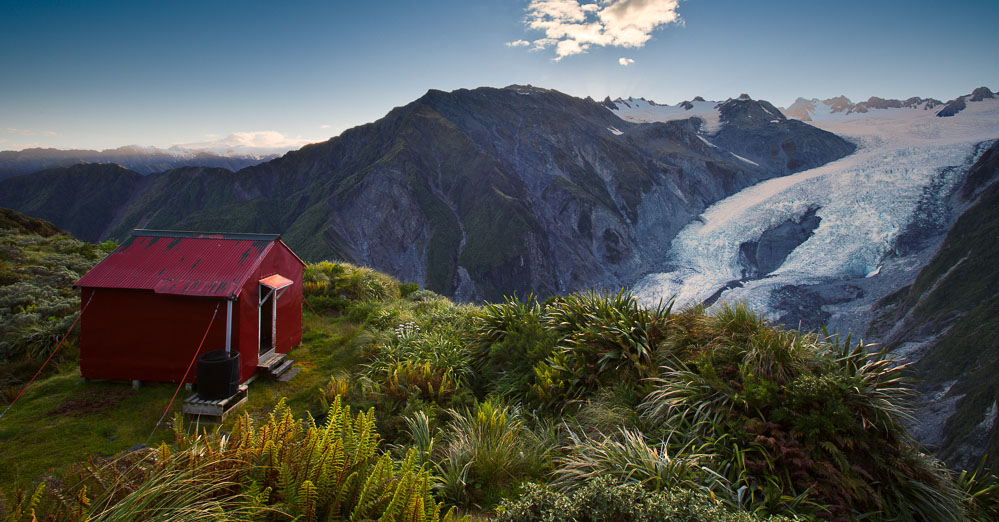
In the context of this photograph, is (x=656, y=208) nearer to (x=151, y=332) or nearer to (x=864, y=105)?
(x=151, y=332)

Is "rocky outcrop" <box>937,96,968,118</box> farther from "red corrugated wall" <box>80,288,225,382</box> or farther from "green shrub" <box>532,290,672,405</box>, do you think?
"red corrugated wall" <box>80,288,225,382</box>

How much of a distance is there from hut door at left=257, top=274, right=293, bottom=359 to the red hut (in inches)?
7.1

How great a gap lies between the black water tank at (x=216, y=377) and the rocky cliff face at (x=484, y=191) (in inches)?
2472

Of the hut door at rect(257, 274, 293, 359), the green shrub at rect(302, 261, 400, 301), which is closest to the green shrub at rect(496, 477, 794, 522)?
the hut door at rect(257, 274, 293, 359)

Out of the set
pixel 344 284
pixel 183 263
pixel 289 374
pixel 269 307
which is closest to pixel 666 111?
pixel 344 284

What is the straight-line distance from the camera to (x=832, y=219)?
6456cm

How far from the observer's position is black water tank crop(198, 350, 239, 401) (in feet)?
24.0

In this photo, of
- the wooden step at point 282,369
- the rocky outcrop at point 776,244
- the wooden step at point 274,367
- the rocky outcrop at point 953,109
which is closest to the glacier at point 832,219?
the rocky outcrop at point 776,244

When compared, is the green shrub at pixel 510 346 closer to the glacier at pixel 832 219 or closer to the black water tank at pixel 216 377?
the black water tank at pixel 216 377

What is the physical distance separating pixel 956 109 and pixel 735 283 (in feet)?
→ 293

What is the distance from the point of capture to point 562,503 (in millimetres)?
2729

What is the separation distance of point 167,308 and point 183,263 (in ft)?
3.15

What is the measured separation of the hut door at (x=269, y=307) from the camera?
356 inches

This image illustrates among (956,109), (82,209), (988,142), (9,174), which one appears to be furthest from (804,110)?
(9,174)
